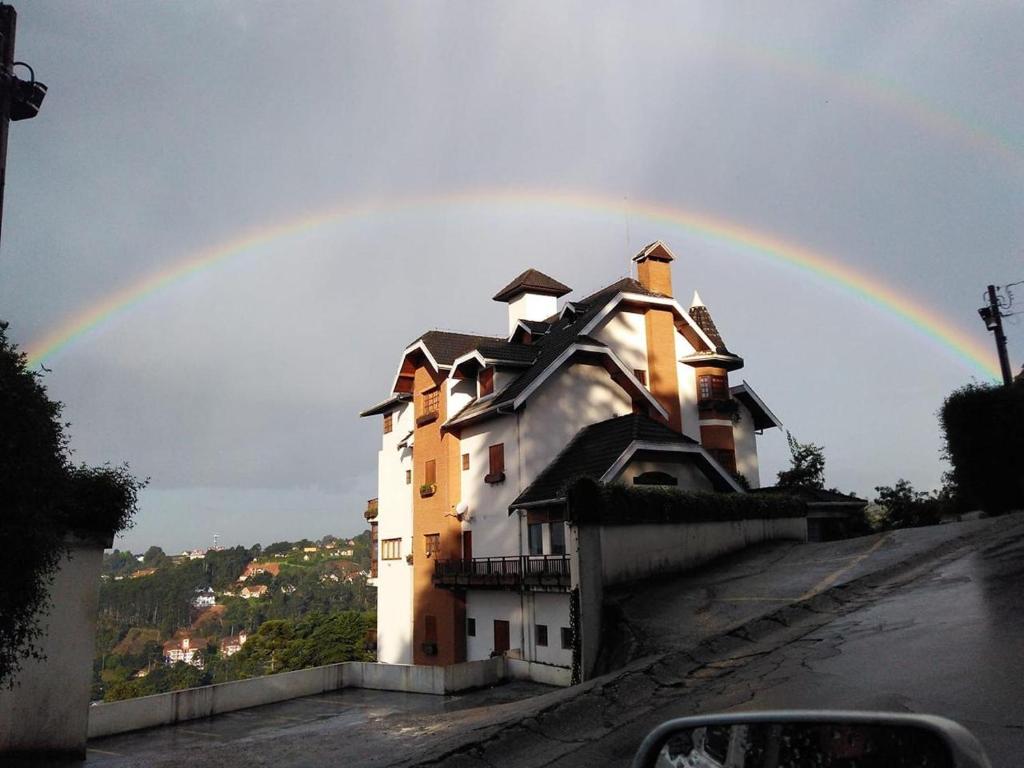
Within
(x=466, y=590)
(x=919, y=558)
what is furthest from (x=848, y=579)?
(x=466, y=590)

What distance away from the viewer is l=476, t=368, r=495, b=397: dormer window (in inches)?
1335

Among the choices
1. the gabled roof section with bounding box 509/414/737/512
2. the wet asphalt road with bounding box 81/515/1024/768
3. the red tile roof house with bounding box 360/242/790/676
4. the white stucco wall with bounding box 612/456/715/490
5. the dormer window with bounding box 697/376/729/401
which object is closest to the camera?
the wet asphalt road with bounding box 81/515/1024/768

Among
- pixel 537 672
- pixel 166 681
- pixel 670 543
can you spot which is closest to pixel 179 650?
pixel 166 681

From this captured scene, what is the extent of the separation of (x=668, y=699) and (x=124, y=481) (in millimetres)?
10734

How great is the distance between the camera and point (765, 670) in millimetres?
11062

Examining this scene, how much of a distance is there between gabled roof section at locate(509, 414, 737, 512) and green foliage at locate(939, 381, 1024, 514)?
8146 mm

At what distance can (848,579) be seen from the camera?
1655cm

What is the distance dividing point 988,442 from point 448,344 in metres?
25.1

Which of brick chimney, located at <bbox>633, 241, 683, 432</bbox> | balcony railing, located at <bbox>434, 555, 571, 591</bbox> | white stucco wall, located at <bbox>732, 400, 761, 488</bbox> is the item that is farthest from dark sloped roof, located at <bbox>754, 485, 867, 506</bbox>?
balcony railing, located at <bbox>434, 555, 571, 591</bbox>

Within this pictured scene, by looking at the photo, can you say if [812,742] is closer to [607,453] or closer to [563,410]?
[607,453]

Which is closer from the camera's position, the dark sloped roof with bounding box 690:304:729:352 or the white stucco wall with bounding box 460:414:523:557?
the white stucco wall with bounding box 460:414:523:557

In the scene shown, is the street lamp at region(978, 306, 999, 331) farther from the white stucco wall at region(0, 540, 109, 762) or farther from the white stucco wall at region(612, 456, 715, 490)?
the white stucco wall at region(0, 540, 109, 762)

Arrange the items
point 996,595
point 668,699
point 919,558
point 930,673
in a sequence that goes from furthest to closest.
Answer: point 919,558
point 996,595
point 668,699
point 930,673

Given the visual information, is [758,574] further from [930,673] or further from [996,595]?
[930,673]
